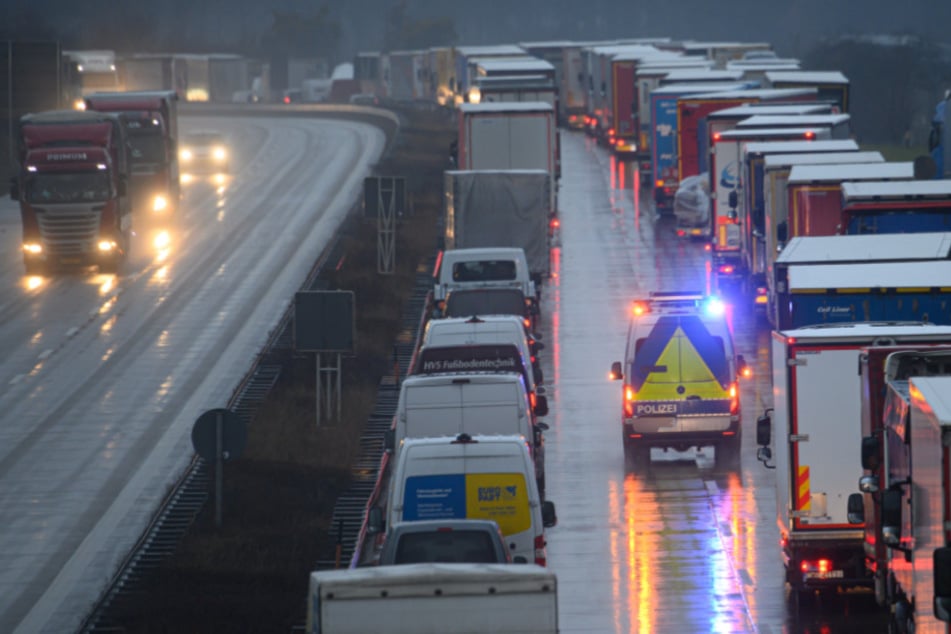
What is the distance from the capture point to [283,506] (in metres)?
26.2

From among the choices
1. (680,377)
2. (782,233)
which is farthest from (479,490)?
(782,233)

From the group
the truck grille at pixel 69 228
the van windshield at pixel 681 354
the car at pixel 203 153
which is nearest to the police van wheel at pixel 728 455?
the van windshield at pixel 681 354

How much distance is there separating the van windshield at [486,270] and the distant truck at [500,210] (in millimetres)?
6104

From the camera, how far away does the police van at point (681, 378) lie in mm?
27172

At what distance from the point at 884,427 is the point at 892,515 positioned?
0.96 metres

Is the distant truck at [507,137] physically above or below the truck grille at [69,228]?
above

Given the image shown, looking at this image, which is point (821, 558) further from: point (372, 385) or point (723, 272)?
point (723, 272)

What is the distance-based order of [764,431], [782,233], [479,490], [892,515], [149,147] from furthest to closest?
[149,147] → [782,233] → [764,431] → [479,490] → [892,515]

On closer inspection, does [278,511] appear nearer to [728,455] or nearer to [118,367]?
[728,455]

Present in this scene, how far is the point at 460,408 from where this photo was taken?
22750mm

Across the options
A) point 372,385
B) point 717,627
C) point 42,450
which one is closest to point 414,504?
point 717,627

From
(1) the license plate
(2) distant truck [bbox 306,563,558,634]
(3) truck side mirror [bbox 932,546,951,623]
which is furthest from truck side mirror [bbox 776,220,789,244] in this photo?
(3) truck side mirror [bbox 932,546,951,623]

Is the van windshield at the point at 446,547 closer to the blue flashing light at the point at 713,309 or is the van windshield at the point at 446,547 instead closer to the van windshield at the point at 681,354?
the van windshield at the point at 681,354

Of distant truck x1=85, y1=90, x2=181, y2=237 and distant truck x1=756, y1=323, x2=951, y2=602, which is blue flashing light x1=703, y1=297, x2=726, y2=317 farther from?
distant truck x1=85, y1=90, x2=181, y2=237
